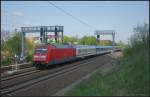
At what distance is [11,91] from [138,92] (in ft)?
28.8

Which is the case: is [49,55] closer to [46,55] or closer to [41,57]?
[46,55]

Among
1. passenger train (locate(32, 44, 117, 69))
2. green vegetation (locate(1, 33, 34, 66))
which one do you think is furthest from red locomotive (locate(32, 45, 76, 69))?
green vegetation (locate(1, 33, 34, 66))

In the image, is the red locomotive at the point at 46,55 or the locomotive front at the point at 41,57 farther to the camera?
the red locomotive at the point at 46,55

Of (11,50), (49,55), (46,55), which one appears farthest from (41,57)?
(11,50)

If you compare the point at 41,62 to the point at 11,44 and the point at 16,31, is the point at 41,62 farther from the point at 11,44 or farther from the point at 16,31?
the point at 16,31

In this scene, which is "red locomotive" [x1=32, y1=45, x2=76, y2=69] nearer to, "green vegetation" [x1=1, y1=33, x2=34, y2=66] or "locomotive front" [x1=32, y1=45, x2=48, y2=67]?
"locomotive front" [x1=32, y1=45, x2=48, y2=67]

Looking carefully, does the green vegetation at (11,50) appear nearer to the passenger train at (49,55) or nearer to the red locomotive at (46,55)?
the passenger train at (49,55)

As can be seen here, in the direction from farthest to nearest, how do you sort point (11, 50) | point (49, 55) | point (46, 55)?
point (11, 50), point (49, 55), point (46, 55)

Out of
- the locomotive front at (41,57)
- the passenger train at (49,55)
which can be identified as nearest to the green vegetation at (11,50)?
the passenger train at (49,55)

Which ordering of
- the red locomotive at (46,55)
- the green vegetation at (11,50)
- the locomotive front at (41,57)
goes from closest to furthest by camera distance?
the locomotive front at (41,57) < the red locomotive at (46,55) < the green vegetation at (11,50)

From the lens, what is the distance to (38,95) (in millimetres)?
15062

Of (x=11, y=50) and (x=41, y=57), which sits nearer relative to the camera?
(x=41, y=57)

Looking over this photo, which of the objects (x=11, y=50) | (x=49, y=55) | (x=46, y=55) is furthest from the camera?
(x=11, y=50)

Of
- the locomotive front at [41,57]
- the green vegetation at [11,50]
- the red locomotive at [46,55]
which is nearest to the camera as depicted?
the locomotive front at [41,57]
